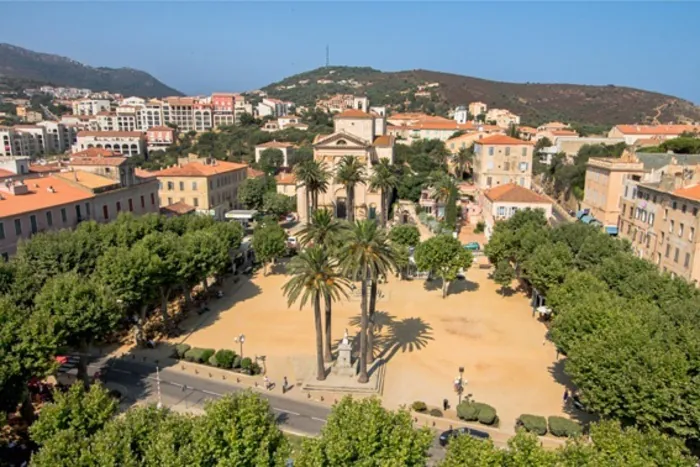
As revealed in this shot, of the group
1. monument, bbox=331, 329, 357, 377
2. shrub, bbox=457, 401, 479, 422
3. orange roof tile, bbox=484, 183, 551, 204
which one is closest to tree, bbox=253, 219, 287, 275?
monument, bbox=331, 329, 357, 377

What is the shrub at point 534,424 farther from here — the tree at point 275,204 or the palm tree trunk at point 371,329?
the tree at point 275,204

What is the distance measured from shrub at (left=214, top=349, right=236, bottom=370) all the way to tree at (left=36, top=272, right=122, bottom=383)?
→ 296 inches

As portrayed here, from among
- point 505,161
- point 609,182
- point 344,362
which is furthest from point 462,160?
point 344,362

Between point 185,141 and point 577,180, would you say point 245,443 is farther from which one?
point 185,141

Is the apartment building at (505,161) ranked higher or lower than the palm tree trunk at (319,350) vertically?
higher

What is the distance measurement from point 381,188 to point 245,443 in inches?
2434

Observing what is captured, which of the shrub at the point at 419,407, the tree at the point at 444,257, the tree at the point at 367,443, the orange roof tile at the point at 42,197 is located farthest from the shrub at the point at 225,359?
the orange roof tile at the point at 42,197

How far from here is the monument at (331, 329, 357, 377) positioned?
1348 inches

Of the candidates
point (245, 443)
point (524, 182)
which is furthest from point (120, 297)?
point (524, 182)

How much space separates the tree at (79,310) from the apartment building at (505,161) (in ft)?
243

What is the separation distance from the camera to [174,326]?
141 feet

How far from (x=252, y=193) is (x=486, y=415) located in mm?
62219

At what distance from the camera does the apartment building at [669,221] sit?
46.9 meters

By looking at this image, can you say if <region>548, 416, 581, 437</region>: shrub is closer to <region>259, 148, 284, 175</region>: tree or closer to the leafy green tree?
the leafy green tree
